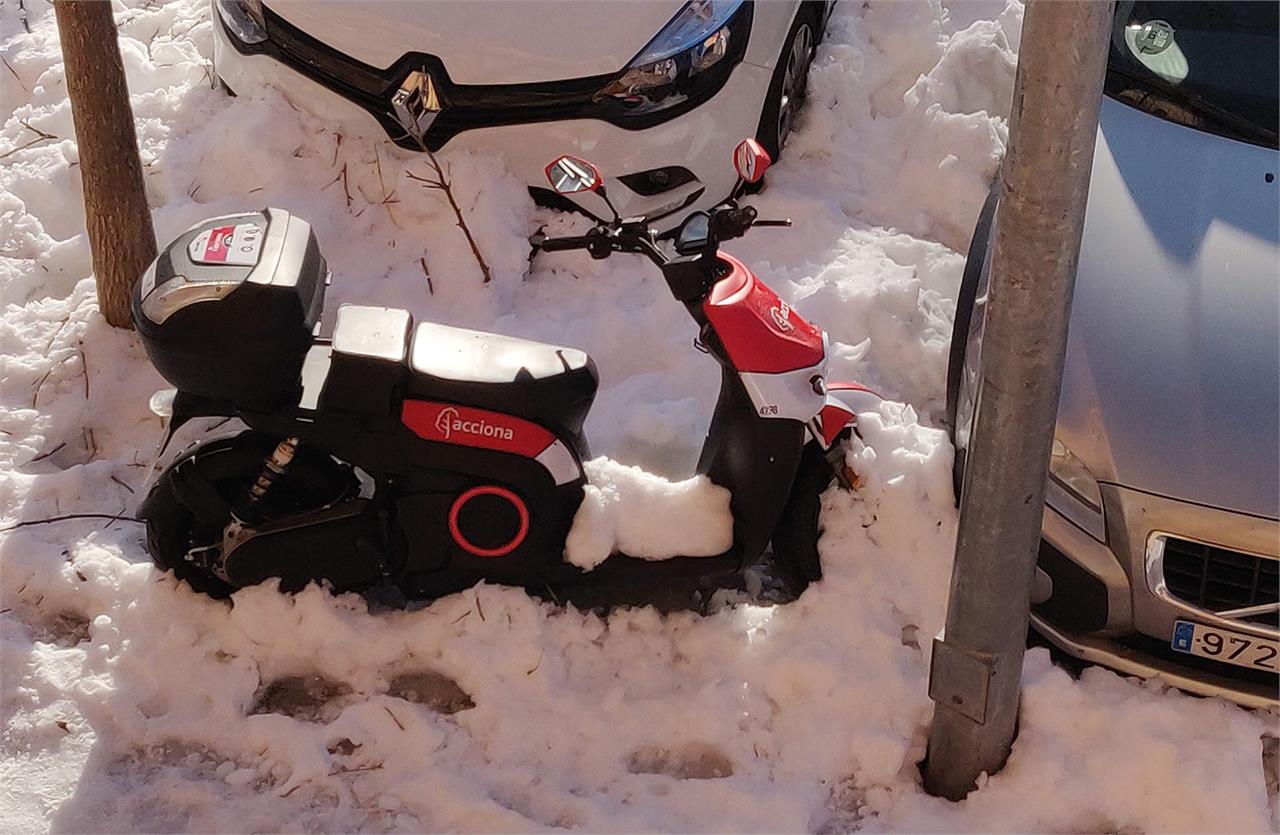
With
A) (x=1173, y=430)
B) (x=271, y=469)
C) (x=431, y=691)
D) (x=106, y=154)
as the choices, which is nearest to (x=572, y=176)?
(x=271, y=469)

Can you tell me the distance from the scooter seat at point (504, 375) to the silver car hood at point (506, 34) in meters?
1.32

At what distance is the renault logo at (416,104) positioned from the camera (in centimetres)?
427

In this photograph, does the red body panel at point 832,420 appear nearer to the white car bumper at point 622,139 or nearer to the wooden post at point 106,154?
the white car bumper at point 622,139

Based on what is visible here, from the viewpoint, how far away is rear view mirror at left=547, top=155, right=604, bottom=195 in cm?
271

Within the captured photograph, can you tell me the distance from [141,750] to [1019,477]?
2043 millimetres

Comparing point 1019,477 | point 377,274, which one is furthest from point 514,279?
point 1019,477

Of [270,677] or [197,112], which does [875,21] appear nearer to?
[197,112]

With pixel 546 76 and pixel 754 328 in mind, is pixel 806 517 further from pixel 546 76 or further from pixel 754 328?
pixel 546 76

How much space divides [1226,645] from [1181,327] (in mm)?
722

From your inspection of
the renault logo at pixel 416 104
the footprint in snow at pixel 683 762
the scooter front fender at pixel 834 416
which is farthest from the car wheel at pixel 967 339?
the renault logo at pixel 416 104

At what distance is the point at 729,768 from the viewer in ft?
9.91

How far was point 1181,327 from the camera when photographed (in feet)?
9.87

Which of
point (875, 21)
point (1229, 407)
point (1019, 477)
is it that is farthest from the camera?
point (875, 21)

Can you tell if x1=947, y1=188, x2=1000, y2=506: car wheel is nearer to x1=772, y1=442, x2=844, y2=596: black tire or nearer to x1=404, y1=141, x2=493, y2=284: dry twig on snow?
x1=772, y1=442, x2=844, y2=596: black tire
